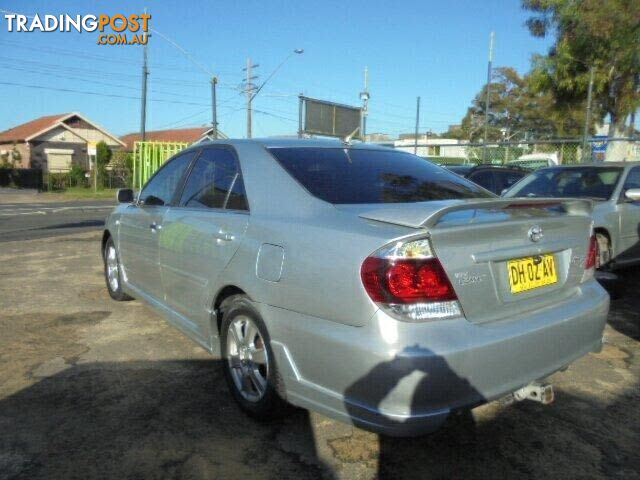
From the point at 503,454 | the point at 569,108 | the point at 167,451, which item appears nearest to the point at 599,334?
the point at 503,454

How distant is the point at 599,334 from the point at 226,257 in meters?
2.07

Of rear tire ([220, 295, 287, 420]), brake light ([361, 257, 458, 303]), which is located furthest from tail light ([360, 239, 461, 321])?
rear tire ([220, 295, 287, 420])

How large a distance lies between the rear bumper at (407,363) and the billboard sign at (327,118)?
10349mm

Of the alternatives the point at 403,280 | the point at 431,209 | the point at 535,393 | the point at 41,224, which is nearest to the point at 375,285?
the point at 403,280

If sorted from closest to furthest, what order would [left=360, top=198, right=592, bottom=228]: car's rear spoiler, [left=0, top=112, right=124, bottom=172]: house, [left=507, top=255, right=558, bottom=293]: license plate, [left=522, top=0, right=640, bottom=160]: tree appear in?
[left=360, top=198, right=592, bottom=228]: car's rear spoiler < [left=507, top=255, right=558, bottom=293]: license plate < [left=522, top=0, right=640, bottom=160]: tree < [left=0, top=112, right=124, bottom=172]: house

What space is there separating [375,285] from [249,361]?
42.7 inches

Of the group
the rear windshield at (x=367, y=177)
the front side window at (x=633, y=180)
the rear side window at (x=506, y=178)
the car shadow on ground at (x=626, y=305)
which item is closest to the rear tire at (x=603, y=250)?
the car shadow on ground at (x=626, y=305)

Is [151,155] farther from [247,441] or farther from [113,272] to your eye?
[247,441]

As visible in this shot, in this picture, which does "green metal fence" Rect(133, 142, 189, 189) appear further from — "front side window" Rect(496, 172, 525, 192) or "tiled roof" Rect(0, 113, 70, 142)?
"tiled roof" Rect(0, 113, 70, 142)

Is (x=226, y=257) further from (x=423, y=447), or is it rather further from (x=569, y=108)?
(x=569, y=108)

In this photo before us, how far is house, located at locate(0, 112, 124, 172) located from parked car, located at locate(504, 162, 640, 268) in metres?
43.1

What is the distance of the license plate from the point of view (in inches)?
100.0

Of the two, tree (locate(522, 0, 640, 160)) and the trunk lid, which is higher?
tree (locate(522, 0, 640, 160))

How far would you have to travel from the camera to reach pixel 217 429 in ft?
9.68
